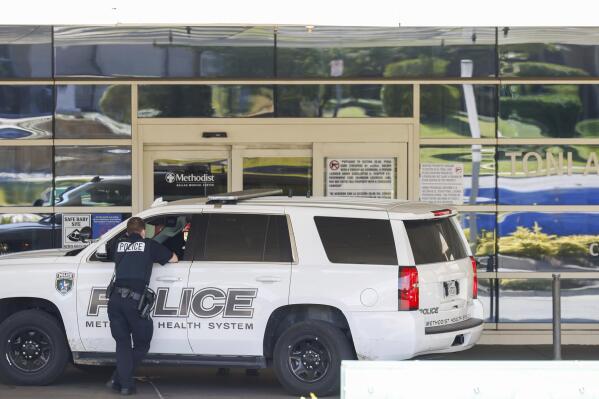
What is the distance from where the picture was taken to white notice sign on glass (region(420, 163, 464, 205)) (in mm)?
15484

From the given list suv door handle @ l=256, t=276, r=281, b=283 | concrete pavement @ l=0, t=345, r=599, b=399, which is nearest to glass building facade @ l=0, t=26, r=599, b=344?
concrete pavement @ l=0, t=345, r=599, b=399

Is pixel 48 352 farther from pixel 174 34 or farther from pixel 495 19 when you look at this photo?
pixel 495 19

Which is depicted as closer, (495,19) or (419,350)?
(419,350)

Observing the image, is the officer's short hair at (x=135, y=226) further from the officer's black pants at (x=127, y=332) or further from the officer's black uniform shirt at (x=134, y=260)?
the officer's black pants at (x=127, y=332)

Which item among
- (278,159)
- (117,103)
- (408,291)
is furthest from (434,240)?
(117,103)

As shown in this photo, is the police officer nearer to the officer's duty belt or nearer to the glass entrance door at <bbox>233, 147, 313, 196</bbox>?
the officer's duty belt

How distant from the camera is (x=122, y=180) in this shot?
15.6 m

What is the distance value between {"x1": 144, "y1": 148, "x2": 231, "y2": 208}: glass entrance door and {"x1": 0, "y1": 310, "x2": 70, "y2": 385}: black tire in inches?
158

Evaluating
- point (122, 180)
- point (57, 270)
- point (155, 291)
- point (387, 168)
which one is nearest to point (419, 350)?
point (155, 291)

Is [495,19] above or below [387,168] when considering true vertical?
above

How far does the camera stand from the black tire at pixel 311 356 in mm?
11367

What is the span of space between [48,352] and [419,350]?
3.74 meters

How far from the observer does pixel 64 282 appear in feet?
38.9

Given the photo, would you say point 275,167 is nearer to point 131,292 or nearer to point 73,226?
point 73,226
